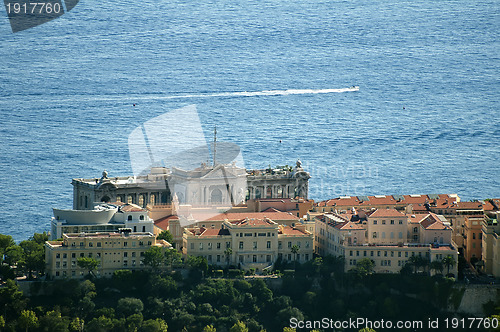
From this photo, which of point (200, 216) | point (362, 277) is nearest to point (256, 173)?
point (200, 216)

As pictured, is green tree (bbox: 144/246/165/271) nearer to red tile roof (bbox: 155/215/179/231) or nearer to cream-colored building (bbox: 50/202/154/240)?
cream-colored building (bbox: 50/202/154/240)

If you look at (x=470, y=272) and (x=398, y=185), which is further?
(x=398, y=185)

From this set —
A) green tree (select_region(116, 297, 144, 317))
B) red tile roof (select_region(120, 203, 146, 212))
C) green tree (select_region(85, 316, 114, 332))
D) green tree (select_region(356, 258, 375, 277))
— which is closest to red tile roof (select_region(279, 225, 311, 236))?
green tree (select_region(356, 258, 375, 277))

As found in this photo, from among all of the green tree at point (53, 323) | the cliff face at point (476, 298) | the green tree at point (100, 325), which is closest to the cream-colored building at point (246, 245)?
the green tree at point (100, 325)

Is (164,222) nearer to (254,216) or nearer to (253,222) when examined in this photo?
(254,216)

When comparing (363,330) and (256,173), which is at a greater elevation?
Result: (256,173)

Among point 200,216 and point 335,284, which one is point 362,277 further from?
point 200,216
